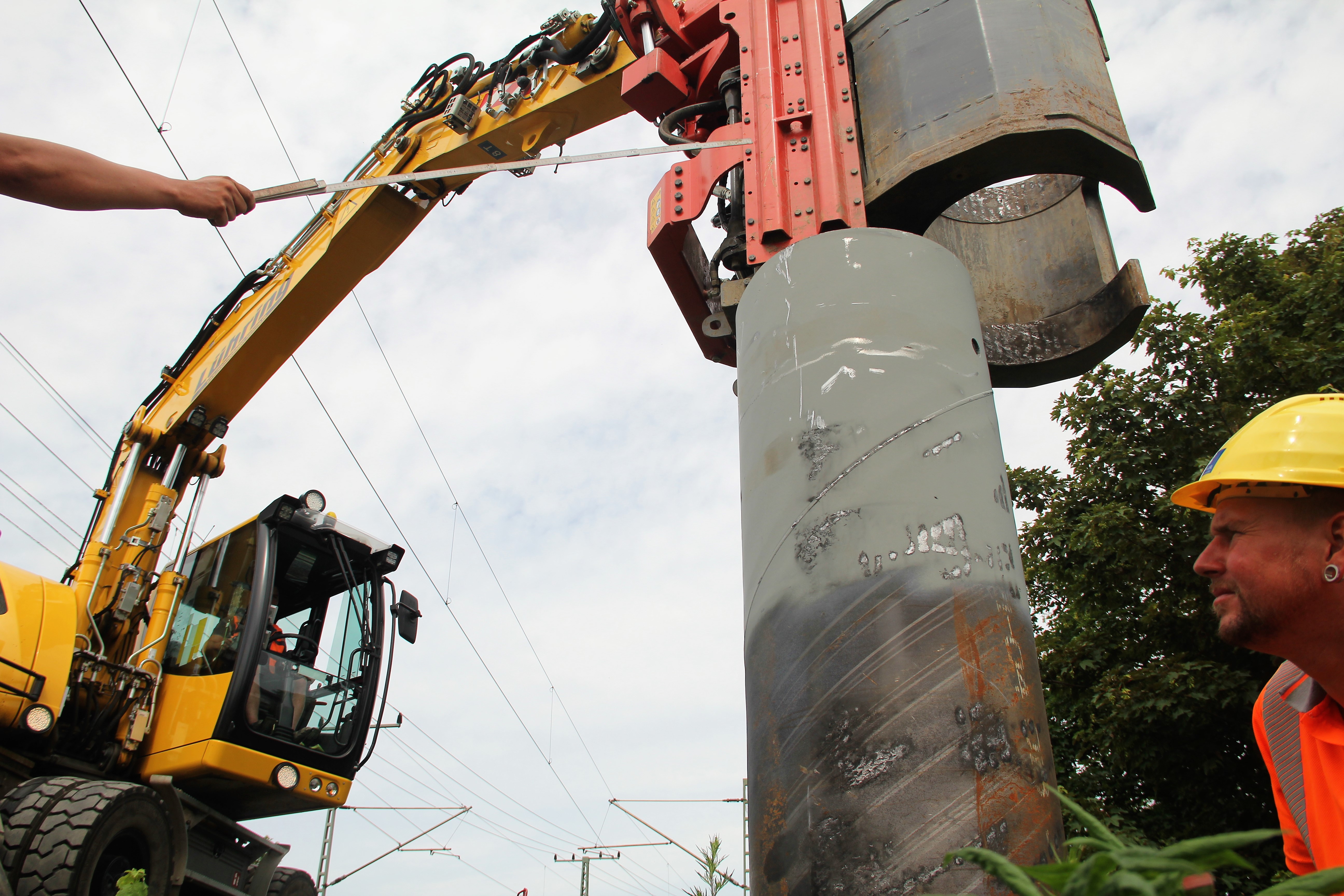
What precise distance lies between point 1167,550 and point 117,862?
10794mm

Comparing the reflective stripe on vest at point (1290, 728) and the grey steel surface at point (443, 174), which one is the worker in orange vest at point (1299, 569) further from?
the grey steel surface at point (443, 174)

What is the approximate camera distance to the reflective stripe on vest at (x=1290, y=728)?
2.22 meters

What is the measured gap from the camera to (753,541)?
3.26 m

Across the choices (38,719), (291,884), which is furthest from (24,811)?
(291,884)

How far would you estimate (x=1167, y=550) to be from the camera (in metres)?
10.9

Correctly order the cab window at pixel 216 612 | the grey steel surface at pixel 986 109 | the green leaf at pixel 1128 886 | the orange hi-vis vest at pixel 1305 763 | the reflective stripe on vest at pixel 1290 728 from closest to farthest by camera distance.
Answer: the green leaf at pixel 1128 886
the orange hi-vis vest at pixel 1305 763
the reflective stripe on vest at pixel 1290 728
the grey steel surface at pixel 986 109
the cab window at pixel 216 612

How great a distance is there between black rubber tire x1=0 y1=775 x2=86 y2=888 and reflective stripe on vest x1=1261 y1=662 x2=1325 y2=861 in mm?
6404

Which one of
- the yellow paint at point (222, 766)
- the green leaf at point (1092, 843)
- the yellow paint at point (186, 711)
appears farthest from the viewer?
the yellow paint at point (186, 711)

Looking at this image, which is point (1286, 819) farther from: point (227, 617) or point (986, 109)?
point (227, 617)

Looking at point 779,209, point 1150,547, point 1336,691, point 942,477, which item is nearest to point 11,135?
point 942,477

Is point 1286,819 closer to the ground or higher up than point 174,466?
closer to the ground

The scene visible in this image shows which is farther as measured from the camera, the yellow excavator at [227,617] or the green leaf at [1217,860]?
the yellow excavator at [227,617]

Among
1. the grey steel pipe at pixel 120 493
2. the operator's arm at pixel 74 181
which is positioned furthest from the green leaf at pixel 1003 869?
the grey steel pipe at pixel 120 493

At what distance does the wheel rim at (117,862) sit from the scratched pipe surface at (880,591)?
4.95m
